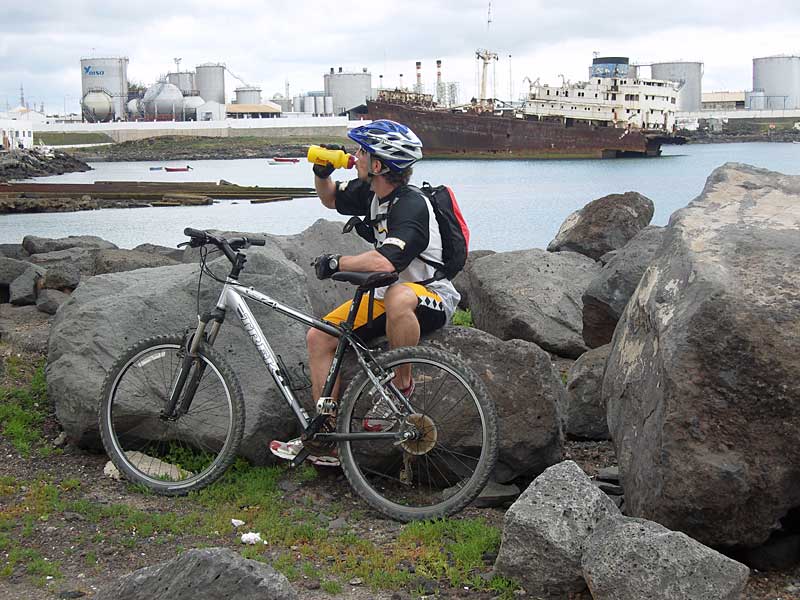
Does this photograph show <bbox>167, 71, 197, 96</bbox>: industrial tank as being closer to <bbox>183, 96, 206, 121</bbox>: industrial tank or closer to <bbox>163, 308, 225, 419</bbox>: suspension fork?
<bbox>183, 96, 206, 121</bbox>: industrial tank

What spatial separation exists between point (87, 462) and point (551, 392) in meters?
2.94

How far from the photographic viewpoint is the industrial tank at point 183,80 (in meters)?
133

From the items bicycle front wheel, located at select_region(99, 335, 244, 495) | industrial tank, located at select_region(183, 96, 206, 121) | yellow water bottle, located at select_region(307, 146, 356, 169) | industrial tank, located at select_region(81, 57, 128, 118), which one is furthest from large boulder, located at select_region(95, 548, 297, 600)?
industrial tank, located at select_region(81, 57, 128, 118)

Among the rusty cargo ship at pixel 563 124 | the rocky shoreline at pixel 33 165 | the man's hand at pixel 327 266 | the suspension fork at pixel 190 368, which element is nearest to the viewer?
the man's hand at pixel 327 266

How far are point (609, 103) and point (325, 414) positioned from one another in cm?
7698

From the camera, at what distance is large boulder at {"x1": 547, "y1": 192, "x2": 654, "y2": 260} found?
47.2 ft

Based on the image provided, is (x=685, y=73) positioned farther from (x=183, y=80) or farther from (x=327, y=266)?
(x=327, y=266)

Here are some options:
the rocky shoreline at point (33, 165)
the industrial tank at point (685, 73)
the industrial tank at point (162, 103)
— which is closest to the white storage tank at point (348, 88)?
the industrial tank at point (162, 103)

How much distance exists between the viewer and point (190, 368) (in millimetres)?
6242

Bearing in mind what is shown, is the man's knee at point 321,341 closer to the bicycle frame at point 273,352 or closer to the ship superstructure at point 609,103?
the bicycle frame at point 273,352

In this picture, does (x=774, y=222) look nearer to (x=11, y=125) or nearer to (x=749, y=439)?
(x=749, y=439)

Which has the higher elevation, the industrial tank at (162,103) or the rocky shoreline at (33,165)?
the industrial tank at (162,103)

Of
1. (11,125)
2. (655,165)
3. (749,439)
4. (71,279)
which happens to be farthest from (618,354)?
(11,125)

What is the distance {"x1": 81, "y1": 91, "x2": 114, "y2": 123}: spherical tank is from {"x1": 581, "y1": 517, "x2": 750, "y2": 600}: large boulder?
12031 cm
